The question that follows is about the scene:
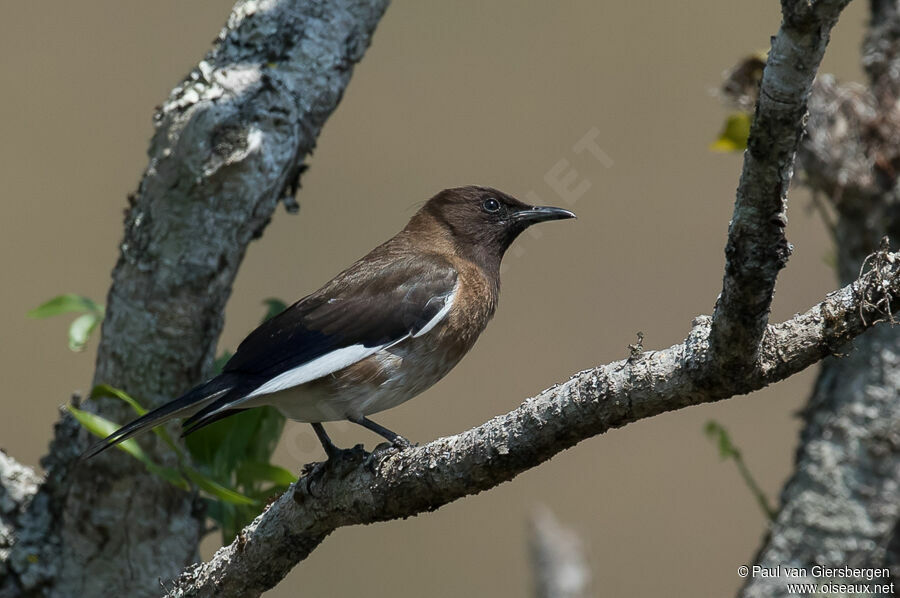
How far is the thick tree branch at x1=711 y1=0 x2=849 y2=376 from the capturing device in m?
1.93

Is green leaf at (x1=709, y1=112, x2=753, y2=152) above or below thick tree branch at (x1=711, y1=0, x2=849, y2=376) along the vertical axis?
above

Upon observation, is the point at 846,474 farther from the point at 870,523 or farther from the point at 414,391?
the point at 414,391

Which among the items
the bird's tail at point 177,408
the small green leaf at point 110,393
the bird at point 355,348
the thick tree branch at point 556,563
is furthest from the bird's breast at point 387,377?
the thick tree branch at point 556,563

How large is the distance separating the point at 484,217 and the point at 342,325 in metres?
1.22

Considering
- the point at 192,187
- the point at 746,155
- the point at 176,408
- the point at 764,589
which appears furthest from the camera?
the point at 764,589

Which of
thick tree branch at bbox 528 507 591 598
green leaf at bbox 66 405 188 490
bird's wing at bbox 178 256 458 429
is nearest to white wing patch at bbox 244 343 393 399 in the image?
bird's wing at bbox 178 256 458 429

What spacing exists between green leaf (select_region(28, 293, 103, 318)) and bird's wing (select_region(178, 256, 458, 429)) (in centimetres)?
89

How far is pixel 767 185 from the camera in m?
2.10

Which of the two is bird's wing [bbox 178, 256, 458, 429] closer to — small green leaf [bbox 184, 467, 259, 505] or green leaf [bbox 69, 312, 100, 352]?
small green leaf [bbox 184, 467, 259, 505]

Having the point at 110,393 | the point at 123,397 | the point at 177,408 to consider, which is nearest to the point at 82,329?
the point at 110,393

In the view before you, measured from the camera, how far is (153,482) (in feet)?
13.6

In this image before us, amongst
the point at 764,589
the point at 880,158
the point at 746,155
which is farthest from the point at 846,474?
the point at 746,155

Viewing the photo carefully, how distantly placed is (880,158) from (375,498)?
2686mm

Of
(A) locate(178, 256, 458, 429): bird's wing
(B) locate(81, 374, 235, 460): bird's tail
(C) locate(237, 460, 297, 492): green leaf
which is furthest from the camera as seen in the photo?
(C) locate(237, 460, 297, 492): green leaf
